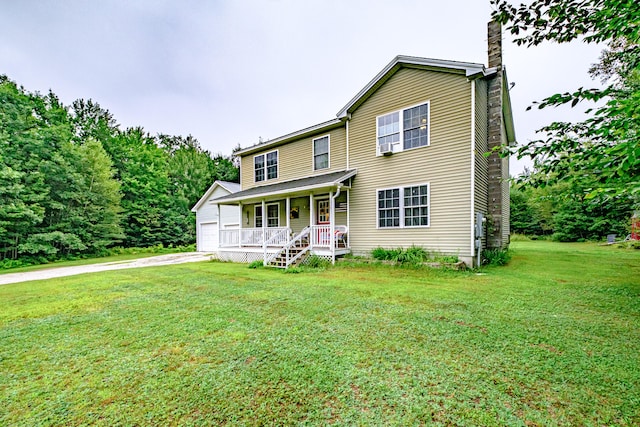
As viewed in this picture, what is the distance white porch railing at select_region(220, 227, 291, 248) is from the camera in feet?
37.3

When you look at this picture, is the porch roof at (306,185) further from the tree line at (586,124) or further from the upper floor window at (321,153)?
the tree line at (586,124)

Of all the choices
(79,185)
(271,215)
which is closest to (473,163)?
(271,215)

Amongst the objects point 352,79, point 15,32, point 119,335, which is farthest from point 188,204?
point 119,335

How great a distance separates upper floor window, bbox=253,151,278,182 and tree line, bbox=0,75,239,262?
455 inches

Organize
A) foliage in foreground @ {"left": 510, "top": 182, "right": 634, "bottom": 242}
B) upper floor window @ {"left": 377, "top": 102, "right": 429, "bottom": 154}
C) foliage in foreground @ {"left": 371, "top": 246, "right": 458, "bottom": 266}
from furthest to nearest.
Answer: foliage in foreground @ {"left": 510, "top": 182, "right": 634, "bottom": 242} < upper floor window @ {"left": 377, "top": 102, "right": 429, "bottom": 154} < foliage in foreground @ {"left": 371, "top": 246, "right": 458, "bottom": 266}

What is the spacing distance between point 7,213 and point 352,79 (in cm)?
2234

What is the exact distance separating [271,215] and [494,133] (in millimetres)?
10505

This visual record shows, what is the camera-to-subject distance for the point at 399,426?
1876 millimetres

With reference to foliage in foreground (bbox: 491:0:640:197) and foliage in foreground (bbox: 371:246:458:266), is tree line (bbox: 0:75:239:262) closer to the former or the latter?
foliage in foreground (bbox: 371:246:458:266)

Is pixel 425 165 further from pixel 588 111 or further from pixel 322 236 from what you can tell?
pixel 588 111

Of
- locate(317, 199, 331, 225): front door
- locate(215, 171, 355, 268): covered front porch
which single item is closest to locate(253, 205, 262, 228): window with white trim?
locate(215, 171, 355, 268): covered front porch

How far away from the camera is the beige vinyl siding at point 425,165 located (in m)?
8.63

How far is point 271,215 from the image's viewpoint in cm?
1432

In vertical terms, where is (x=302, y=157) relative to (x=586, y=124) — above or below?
above
